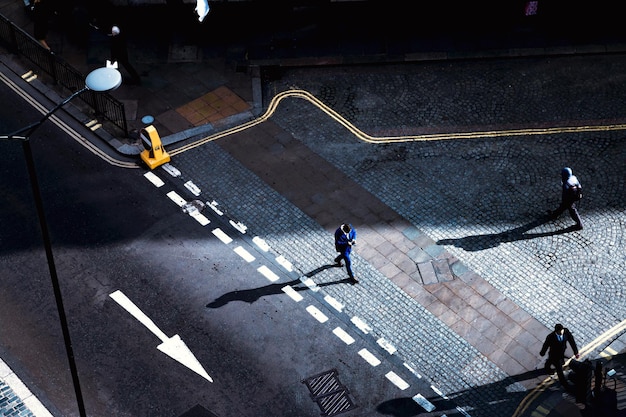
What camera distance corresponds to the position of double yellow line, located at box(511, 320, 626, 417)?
23047mm

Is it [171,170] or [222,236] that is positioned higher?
[171,170]

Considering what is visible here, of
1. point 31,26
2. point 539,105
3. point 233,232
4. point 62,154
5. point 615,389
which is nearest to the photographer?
point 615,389

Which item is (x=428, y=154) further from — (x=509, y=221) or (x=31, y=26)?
(x=31, y=26)

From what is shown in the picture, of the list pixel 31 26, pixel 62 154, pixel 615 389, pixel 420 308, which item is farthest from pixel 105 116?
pixel 615 389

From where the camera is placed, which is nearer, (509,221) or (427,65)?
(509,221)

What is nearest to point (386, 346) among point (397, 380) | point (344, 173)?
point (397, 380)

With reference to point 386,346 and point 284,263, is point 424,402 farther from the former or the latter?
point 284,263

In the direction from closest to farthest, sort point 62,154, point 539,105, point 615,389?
point 615,389, point 62,154, point 539,105

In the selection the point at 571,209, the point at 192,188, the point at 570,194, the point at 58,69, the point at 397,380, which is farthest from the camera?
the point at 58,69

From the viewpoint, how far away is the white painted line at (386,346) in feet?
79.0

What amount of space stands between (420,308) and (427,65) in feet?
32.9

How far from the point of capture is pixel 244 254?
2631 cm

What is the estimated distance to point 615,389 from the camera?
23.1 m

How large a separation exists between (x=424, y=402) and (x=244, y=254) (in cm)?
629
